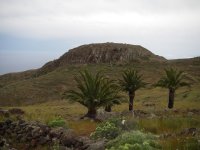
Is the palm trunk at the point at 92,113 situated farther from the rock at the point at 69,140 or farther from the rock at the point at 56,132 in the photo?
the rock at the point at 69,140

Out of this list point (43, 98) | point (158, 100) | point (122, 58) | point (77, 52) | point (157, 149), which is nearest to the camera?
point (157, 149)

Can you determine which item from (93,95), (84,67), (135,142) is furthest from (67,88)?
(135,142)

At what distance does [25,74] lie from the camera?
102 meters

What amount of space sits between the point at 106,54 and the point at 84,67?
11.0m

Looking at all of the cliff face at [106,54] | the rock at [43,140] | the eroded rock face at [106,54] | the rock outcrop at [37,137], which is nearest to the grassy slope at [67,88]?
the cliff face at [106,54]

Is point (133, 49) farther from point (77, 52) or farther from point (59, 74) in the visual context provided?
point (59, 74)

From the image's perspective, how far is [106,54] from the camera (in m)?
86.4

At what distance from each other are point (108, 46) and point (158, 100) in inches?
1779


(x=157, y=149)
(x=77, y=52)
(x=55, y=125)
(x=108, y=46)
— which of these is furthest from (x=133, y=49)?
(x=157, y=149)

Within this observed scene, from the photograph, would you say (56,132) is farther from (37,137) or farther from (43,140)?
(37,137)

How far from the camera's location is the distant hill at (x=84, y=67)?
→ 199 ft

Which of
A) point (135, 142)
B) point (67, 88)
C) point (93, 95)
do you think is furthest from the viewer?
point (67, 88)

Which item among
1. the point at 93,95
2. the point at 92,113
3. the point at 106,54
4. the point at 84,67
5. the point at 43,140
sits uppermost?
the point at 106,54

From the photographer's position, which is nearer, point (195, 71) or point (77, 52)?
point (195, 71)
